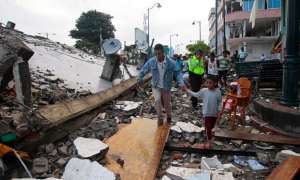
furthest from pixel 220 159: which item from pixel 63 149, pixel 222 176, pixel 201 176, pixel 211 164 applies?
pixel 63 149

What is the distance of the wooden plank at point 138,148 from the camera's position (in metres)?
4.98

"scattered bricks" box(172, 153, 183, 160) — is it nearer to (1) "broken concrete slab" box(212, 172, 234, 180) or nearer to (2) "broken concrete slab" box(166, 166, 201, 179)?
(2) "broken concrete slab" box(166, 166, 201, 179)

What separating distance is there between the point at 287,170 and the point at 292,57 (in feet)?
11.0

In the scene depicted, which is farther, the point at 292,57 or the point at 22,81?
the point at 292,57

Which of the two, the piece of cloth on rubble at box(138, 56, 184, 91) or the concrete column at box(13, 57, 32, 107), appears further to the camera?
the piece of cloth on rubble at box(138, 56, 184, 91)

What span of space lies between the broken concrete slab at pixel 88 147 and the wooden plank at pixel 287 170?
2278 millimetres

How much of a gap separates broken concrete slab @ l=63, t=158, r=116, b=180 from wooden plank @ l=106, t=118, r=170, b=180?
1.01 feet

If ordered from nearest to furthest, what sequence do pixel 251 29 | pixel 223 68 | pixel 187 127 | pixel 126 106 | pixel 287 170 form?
pixel 287 170
pixel 187 127
pixel 126 106
pixel 223 68
pixel 251 29

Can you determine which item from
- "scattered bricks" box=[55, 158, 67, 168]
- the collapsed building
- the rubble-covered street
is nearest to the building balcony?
the collapsed building

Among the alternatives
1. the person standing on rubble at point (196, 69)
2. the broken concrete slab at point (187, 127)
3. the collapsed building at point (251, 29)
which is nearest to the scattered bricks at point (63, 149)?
the broken concrete slab at point (187, 127)

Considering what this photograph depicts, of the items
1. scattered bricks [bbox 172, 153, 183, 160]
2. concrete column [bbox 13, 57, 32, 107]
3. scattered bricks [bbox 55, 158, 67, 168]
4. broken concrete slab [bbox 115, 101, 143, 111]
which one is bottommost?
scattered bricks [bbox 172, 153, 183, 160]

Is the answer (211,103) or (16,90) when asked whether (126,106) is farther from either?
(16,90)

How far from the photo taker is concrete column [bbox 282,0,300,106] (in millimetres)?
7434

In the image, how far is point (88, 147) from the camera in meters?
5.19
